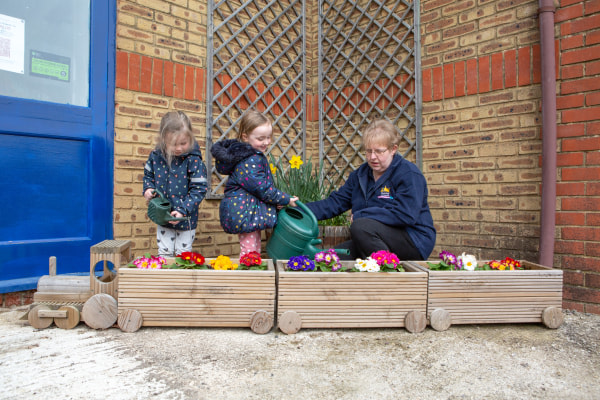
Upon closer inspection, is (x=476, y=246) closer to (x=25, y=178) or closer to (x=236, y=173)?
(x=236, y=173)

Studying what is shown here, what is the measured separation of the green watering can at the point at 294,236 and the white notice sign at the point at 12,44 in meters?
1.81

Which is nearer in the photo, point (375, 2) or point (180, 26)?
point (180, 26)

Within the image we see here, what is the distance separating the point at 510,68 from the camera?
270 cm

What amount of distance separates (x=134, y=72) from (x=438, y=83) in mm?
2250

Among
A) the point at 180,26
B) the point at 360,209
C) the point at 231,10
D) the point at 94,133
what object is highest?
the point at 231,10

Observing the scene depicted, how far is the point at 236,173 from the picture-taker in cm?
247

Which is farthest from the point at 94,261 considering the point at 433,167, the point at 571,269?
the point at 571,269

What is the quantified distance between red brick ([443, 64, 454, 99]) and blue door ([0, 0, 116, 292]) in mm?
2407

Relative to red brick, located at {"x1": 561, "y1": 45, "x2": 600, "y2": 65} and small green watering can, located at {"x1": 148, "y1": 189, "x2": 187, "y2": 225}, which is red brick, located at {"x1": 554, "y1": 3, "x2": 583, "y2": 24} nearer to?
red brick, located at {"x1": 561, "y1": 45, "x2": 600, "y2": 65}

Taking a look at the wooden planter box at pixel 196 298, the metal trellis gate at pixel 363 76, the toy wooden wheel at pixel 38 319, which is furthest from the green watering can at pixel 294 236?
the metal trellis gate at pixel 363 76

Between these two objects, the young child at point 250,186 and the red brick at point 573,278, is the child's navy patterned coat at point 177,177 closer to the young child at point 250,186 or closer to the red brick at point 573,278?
the young child at point 250,186

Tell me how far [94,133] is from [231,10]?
1585 millimetres

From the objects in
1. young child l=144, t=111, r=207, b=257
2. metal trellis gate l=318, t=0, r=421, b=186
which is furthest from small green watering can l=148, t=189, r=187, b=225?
metal trellis gate l=318, t=0, r=421, b=186

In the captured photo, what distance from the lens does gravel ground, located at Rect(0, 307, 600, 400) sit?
1.34 meters
